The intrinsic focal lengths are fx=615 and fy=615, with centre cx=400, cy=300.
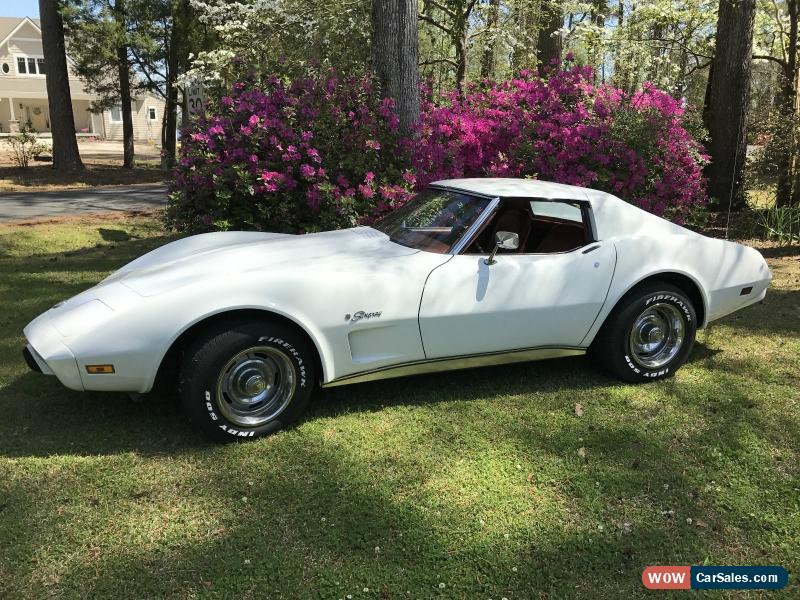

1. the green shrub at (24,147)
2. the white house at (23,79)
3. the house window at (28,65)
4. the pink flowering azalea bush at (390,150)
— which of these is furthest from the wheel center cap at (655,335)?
the house window at (28,65)

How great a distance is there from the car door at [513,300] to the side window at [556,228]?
113 millimetres

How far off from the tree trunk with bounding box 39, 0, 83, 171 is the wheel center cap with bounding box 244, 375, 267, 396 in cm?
1982

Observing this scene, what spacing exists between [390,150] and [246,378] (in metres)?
4.55

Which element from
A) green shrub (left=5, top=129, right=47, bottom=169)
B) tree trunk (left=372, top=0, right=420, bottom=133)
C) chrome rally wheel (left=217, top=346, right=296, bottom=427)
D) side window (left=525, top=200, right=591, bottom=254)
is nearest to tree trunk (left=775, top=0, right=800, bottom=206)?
tree trunk (left=372, top=0, right=420, bottom=133)

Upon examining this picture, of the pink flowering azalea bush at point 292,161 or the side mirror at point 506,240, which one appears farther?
the pink flowering azalea bush at point 292,161

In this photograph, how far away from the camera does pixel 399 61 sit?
24.4ft

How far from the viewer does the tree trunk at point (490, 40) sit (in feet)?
45.4

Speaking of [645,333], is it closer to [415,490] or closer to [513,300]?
[513,300]

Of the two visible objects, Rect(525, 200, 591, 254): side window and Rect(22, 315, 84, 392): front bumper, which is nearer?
Rect(22, 315, 84, 392): front bumper

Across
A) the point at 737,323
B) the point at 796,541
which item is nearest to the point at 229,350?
the point at 796,541

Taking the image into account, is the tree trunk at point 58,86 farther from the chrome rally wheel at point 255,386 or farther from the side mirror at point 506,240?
the side mirror at point 506,240

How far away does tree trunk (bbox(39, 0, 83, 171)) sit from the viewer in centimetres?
1841

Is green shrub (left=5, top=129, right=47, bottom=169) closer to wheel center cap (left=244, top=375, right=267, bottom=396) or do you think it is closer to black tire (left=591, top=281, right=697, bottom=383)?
wheel center cap (left=244, top=375, right=267, bottom=396)

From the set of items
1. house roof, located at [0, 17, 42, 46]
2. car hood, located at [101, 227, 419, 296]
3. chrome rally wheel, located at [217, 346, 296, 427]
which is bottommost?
chrome rally wheel, located at [217, 346, 296, 427]
